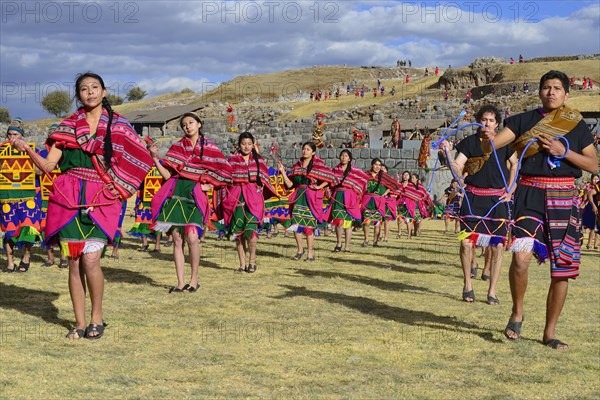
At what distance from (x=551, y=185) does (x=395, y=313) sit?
8.16ft

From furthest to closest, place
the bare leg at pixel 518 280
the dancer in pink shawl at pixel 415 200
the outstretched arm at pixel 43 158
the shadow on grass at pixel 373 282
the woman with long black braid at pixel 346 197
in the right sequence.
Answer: the dancer in pink shawl at pixel 415 200 < the woman with long black braid at pixel 346 197 < the shadow on grass at pixel 373 282 < the bare leg at pixel 518 280 < the outstretched arm at pixel 43 158

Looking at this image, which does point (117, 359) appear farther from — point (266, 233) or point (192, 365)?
point (266, 233)

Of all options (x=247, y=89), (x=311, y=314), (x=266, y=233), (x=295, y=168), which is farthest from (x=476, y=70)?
(x=311, y=314)

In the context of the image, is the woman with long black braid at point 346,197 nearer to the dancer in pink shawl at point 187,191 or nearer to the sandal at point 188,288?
the dancer in pink shawl at point 187,191

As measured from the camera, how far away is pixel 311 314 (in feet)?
27.6


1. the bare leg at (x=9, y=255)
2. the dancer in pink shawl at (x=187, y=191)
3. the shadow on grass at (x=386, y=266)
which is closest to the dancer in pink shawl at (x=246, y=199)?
the dancer in pink shawl at (x=187, y=191)

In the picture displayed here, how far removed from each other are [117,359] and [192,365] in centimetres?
56

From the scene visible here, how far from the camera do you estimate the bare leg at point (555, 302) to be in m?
7.02

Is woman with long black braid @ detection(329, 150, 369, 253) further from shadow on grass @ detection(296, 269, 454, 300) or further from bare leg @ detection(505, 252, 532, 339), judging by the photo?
bare leg @ detection(505, 252, 532, 339)

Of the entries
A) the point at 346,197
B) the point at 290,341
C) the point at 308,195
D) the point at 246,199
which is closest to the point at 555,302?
the point at 290,341

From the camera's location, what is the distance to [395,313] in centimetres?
876

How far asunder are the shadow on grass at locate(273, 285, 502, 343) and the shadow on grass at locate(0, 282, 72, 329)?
2.51m

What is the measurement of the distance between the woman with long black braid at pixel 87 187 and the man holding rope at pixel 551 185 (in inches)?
124

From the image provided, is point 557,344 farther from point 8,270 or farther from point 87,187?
point 8,270
